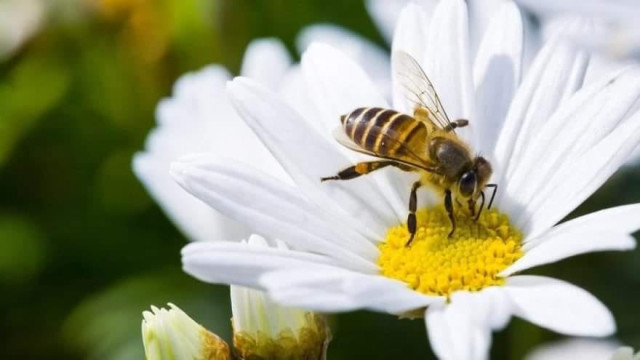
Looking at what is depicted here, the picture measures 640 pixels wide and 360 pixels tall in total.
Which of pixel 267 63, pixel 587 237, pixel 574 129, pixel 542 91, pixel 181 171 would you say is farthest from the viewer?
pixel 267 63

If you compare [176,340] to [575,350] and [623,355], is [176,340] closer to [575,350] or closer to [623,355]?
[623,355]

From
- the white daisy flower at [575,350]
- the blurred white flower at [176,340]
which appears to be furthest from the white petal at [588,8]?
the white daisy flower at [575,350]

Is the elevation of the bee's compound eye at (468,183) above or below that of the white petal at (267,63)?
below

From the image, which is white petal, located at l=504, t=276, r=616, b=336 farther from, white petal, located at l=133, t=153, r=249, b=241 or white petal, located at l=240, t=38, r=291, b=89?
white petal, located at l=240, t=38, r=291, b=89

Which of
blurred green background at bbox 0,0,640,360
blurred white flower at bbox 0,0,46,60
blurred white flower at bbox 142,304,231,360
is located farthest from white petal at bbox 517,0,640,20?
blurred white flower at bbox 0,0,46,60

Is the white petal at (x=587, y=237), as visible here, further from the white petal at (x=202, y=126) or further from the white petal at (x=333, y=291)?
the white petal at (x=202, y=126)

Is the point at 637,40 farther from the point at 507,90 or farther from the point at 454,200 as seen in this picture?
the point at 454,200

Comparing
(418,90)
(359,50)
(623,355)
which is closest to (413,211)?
(418,90)
